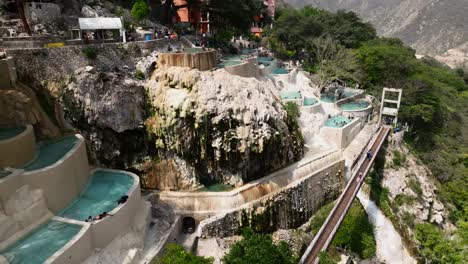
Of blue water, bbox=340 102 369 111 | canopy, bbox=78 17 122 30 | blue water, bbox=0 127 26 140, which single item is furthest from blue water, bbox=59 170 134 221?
blue water, bbox=340 102 369 111

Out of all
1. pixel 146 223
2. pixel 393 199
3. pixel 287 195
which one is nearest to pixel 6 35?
pixel 146 223

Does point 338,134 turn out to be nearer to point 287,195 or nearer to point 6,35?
point 287,195

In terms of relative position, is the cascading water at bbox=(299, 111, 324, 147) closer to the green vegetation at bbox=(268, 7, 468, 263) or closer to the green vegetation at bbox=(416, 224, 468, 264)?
the green vegetation at bbox=(268, 7, 468, 263)

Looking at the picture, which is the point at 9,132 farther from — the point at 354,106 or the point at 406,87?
the point at 406,87

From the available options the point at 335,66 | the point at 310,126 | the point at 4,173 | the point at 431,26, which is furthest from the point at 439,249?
the point at 431,26

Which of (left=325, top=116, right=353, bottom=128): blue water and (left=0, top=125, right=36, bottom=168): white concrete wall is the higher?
(left=0, top=125, right=36, bottom=168): white concrete wall

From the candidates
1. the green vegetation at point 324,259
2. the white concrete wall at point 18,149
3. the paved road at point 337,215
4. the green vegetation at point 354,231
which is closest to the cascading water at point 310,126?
the paved road at point 337,215
